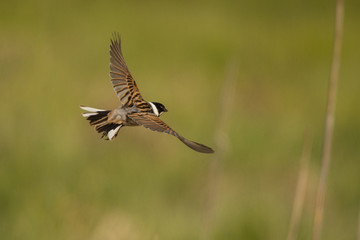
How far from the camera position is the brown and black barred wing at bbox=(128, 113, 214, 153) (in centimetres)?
78

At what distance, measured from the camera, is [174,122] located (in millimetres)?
5332

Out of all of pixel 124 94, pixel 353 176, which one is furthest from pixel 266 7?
pixel 124 94

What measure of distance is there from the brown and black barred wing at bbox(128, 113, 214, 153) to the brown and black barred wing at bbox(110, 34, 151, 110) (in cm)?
4

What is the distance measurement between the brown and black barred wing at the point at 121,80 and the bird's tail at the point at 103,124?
0.03 m

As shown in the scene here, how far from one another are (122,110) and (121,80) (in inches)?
3.0

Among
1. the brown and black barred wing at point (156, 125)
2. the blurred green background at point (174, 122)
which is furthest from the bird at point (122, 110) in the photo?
the blurred green background at point (174, 122)

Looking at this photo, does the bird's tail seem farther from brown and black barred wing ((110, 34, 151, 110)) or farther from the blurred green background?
the blurred green background

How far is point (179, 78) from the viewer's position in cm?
643

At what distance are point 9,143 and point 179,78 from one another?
107 inches

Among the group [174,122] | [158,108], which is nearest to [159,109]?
[158,108]

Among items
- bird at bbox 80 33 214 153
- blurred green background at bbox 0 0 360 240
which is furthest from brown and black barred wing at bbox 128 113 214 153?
blurred green background at bbox 0 0 360 240

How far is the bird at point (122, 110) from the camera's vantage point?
863 mm

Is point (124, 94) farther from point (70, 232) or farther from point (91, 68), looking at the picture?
point (91, 68)

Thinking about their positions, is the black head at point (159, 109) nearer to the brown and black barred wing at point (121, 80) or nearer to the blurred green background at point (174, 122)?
the brown and black barred wing at point (121, 80)
